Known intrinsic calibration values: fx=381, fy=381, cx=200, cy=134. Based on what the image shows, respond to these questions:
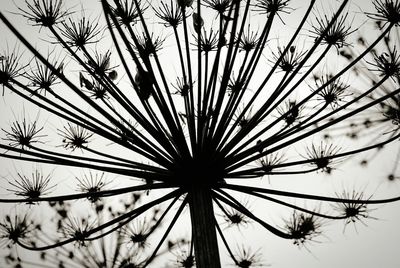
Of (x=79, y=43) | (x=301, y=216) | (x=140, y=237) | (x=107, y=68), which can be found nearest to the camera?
(x=301, y=216)

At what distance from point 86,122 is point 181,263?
152 inches

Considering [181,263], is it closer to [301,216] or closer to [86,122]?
[301,216]

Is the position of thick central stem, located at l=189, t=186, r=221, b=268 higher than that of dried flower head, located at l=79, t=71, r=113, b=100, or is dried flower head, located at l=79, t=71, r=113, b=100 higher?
dried flower head, located at l=79, t=71, r=113, b=100

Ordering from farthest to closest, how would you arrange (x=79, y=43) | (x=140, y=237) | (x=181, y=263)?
(x=181, y=263) → (x=140, y=237) → (x=79, y=43)

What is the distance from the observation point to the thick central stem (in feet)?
15.3

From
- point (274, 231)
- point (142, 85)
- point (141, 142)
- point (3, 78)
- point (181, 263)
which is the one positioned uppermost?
point (3, 78)

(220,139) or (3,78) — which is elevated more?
(3,78)

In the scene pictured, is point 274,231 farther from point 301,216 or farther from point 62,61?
point 62,61

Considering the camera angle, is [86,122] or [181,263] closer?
[86,122]

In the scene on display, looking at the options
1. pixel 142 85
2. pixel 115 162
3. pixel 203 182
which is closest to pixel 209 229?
pixel 203 182

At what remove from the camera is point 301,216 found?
16.6 feet

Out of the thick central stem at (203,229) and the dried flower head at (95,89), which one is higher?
the dried flower head at (95,89)

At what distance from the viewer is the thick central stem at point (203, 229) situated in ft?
15.3

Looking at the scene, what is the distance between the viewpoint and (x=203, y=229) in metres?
4.88
